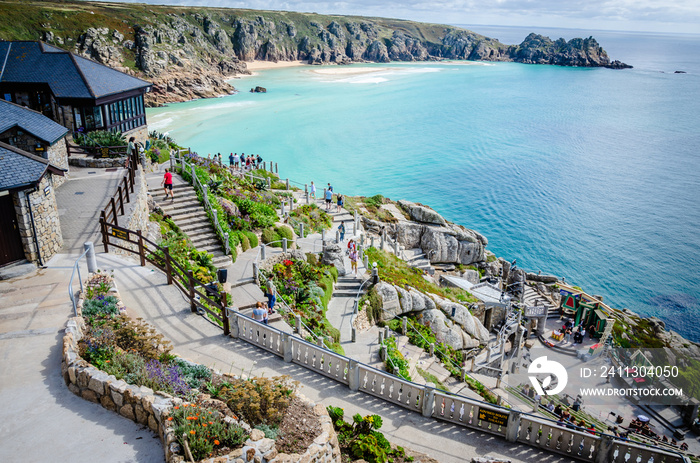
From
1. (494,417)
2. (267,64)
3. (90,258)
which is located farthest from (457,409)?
(267,64)

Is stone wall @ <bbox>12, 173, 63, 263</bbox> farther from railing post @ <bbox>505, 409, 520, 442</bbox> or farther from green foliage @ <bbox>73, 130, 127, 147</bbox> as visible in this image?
railing post @ <bbox>505, 409, 520, 442</bbox>

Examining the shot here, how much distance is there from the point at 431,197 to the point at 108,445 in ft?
174

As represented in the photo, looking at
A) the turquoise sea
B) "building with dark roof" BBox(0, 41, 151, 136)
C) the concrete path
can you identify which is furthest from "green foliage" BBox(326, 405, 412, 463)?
the turquoise sea

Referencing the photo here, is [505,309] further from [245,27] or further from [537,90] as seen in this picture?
[245,27]

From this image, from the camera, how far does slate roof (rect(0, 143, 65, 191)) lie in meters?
13.3

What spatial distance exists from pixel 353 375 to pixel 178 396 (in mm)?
4501

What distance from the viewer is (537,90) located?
143 meters

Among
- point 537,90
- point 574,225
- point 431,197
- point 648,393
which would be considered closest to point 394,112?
point 431,197

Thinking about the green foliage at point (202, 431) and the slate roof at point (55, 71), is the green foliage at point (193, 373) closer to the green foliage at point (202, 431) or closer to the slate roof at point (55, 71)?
the green foliage at point (202, 431)

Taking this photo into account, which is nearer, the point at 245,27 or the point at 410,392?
the point at 410,392

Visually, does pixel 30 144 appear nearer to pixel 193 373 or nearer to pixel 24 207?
pixel 24 207

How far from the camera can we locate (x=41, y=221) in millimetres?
14859

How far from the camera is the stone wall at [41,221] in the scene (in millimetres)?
14117

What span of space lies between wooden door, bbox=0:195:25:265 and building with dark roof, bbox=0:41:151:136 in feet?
52.4
